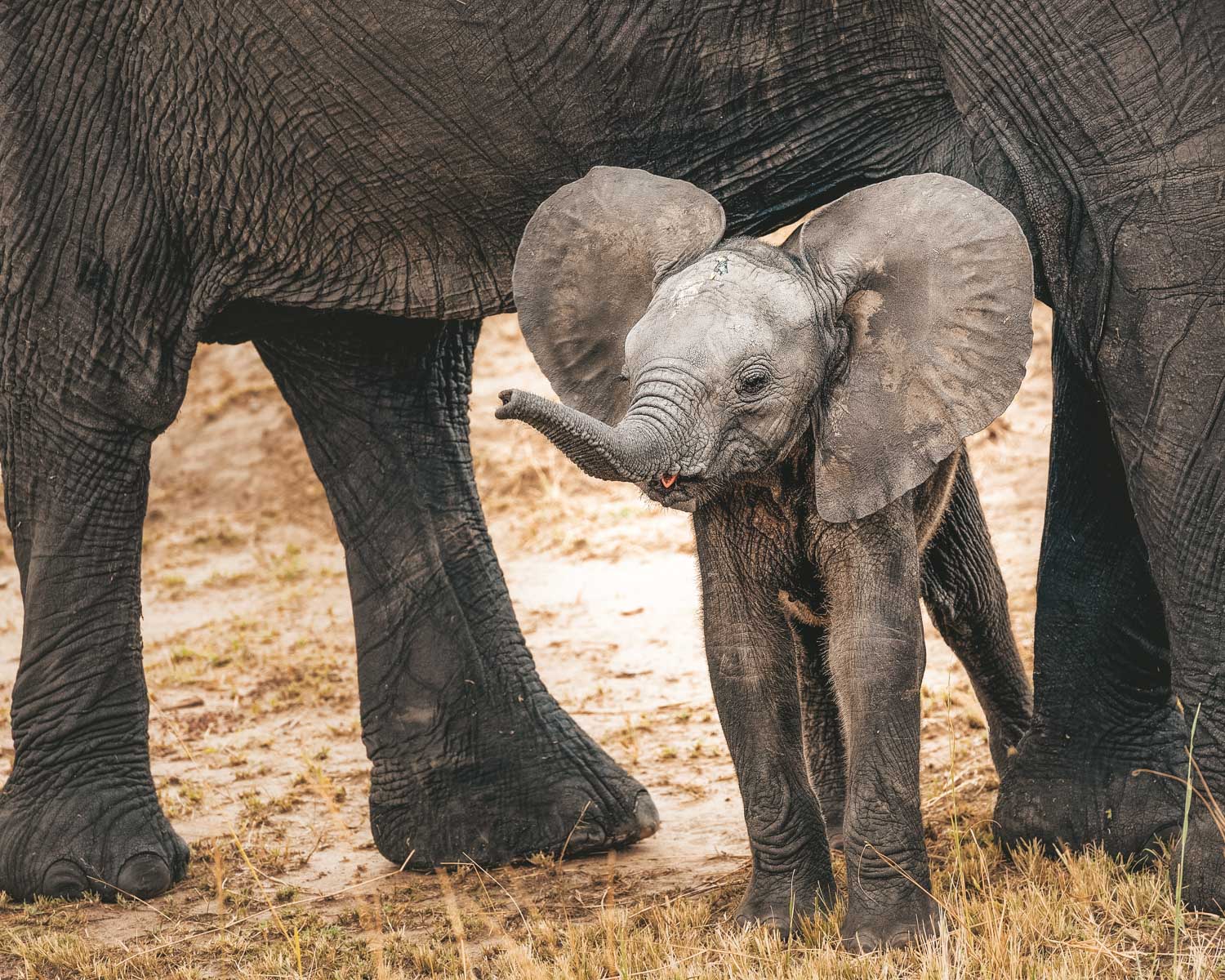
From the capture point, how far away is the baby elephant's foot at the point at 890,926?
383 cm

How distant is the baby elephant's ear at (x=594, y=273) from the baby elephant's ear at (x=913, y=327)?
35 centimetres

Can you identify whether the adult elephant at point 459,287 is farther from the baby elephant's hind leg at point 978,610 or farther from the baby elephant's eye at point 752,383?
the baby elephant's eye at point 752,383

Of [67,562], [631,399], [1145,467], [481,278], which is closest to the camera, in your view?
[631,399]

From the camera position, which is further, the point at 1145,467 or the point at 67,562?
the point at 67,562

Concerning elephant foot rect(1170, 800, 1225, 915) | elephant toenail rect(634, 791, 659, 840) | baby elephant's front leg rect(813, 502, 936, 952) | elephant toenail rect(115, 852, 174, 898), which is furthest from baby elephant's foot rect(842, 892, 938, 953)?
elephant toenail rect(115, 852, 174, 898)

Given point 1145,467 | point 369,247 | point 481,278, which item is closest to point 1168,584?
point 1145,467

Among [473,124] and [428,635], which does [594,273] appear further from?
[428,635]

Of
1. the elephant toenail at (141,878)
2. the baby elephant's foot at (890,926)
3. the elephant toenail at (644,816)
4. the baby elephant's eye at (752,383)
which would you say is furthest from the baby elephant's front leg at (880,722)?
the elephant toenail at (141,878)

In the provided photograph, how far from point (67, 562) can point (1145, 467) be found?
2831 millimetres

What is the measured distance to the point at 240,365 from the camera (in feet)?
35.4

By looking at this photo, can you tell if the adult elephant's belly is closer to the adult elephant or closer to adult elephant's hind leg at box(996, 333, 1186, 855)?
the adult elephant

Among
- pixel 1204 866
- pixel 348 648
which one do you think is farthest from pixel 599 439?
pixel 348 648

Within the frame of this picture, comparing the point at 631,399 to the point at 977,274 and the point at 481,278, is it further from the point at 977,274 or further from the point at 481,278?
the point at 481,278

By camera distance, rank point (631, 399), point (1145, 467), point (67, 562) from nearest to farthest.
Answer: point (631, 399) → point (1145, 467) → point (67, 562)
